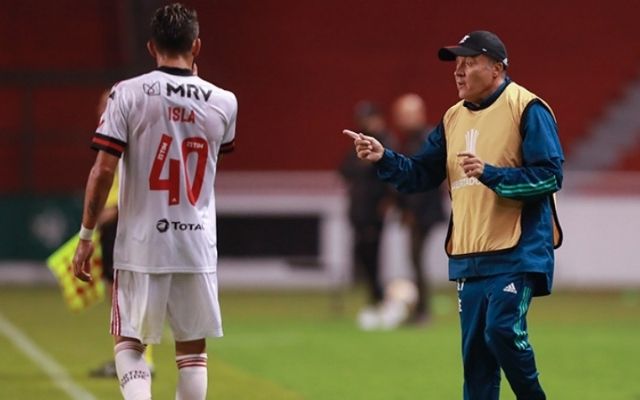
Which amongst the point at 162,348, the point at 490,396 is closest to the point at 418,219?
the point at 162,348

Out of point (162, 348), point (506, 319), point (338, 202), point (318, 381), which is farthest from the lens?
point (338, 202)

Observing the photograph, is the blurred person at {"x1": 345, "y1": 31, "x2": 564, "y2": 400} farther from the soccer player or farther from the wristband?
the wristband

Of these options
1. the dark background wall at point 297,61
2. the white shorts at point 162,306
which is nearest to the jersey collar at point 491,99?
the white shorts at point 162,306

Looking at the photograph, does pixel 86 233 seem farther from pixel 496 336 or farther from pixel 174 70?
pixel 496 336

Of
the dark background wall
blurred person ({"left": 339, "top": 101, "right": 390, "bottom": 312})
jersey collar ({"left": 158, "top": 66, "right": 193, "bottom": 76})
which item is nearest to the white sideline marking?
jersey collar ({"left": 158, "top": 66, "right": 193, "bottom": 76})

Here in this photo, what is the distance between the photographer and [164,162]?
7.29 meters

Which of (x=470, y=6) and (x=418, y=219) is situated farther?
(x=470, y=6)

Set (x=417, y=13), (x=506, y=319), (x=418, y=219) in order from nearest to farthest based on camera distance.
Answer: (x=506, y=319), (x=418, y=219), (x=417, y=13)

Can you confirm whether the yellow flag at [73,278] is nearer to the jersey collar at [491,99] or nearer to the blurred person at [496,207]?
the blurred person at [496,207]

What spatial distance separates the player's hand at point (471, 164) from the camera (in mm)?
7254

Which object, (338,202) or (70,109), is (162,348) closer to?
(338,202)

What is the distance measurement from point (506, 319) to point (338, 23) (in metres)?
20.9

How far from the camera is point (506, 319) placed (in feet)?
24.5

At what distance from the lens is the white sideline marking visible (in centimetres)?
1077
